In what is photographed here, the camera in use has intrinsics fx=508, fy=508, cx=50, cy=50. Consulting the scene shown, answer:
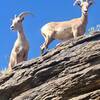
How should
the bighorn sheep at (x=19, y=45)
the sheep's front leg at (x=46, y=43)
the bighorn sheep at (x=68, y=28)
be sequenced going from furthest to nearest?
the bighorn sheep at (x=19, y=45), the sheep's front leg at (x=46, y=43), the bighorn sheep at (x=68, y=28)

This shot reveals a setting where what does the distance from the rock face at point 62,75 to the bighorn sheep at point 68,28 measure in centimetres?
233

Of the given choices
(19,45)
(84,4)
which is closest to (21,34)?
(19,45)

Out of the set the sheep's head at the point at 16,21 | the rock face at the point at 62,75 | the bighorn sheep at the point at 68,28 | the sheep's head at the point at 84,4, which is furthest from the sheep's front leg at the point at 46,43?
the rock face at the point at 62,75

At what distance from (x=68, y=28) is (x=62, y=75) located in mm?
3929

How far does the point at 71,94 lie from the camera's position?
1752cm

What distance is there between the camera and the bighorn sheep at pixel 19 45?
21328 millimetres

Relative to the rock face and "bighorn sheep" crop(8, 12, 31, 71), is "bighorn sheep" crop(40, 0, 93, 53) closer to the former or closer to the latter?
"bighorn sheep" crop(8, 12, 31, 71)

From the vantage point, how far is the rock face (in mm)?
17219

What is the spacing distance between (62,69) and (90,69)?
117 cm

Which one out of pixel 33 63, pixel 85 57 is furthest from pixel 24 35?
pixel 85 57

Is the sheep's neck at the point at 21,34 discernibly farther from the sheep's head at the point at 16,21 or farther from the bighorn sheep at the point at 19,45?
the sheep's head at the point at 16,21

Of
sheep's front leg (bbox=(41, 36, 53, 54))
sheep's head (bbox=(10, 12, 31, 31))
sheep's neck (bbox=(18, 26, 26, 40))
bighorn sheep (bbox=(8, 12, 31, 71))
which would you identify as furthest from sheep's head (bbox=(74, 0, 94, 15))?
sheep's neck (bbox=(18, 26, 26, 40))

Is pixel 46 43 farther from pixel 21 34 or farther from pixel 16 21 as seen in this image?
pixel 16 21

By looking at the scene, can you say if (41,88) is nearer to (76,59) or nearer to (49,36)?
(76,59)
